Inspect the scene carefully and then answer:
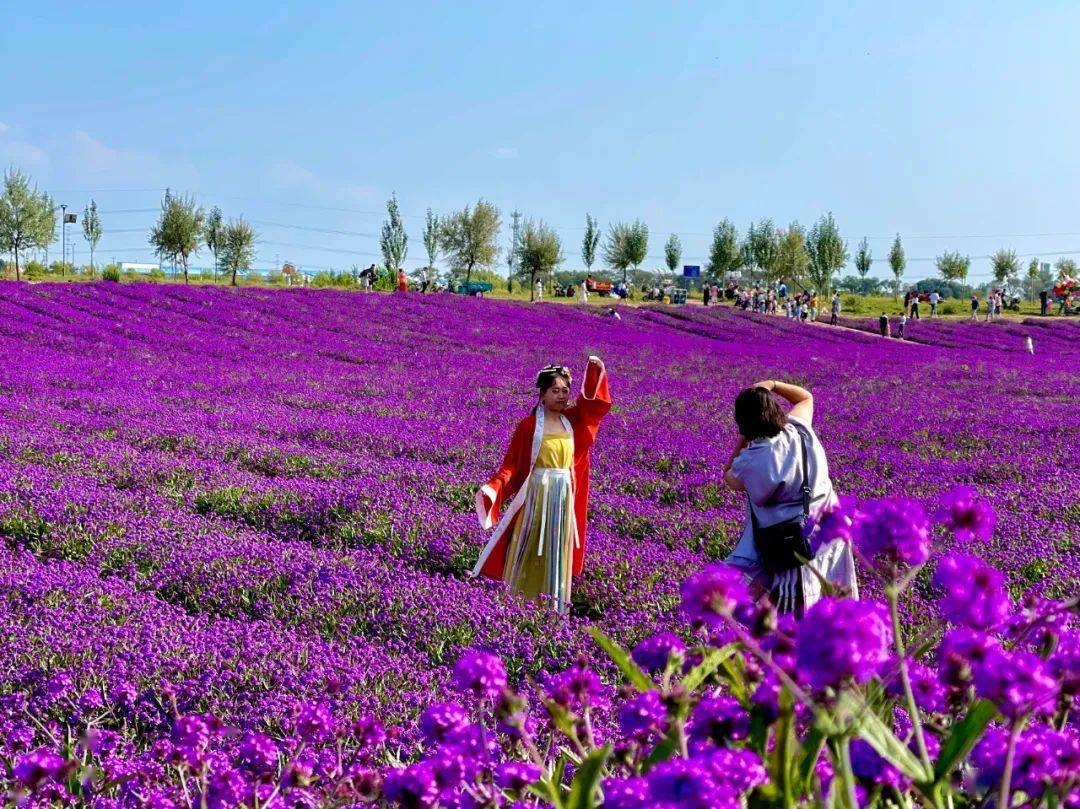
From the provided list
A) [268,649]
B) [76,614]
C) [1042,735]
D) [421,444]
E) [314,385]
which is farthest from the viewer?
[314,385]

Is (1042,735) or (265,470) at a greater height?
(1042,735)

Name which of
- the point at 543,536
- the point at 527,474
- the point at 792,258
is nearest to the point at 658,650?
the point at 543,536

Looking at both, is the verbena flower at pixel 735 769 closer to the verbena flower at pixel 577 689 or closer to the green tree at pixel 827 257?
the verbena flower at pixel 577 689

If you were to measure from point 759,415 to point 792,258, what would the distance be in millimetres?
72516

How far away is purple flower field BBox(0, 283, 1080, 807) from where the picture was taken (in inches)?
112

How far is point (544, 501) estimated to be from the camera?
19.1ft

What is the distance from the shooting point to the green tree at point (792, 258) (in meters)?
73.8

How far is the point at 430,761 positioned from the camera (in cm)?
164

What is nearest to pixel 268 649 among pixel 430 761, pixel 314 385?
pixel 430 761

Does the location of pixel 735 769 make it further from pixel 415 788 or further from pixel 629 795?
pixel 415 788

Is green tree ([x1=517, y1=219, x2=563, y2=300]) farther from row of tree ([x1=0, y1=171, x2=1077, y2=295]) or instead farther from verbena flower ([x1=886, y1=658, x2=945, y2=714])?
verbena flower ([x1=886, y1=658, x2=945, y2=714])

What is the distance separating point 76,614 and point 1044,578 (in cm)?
528

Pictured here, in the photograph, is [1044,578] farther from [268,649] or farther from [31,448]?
[31,448]

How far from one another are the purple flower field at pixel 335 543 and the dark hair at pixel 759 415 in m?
1.01
